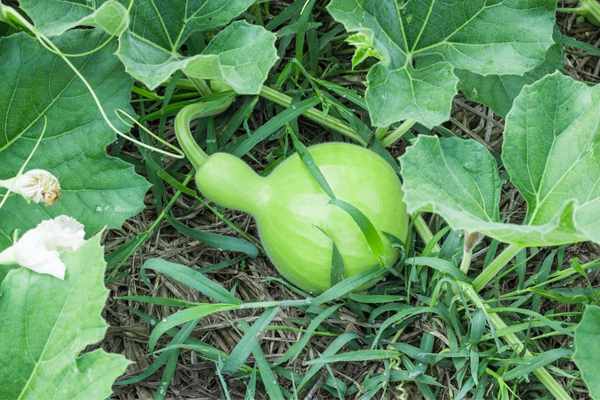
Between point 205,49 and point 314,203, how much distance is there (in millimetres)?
352

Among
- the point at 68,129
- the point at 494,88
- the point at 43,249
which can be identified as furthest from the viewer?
the point at 494,88

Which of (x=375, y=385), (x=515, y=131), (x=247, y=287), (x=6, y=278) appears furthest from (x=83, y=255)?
(x=515, y=131)

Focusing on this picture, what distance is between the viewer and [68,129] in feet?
5.86

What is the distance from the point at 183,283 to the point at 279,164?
31 cm

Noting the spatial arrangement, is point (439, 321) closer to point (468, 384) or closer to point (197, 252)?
point (468, 384)

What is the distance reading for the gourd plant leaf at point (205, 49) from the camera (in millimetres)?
1636

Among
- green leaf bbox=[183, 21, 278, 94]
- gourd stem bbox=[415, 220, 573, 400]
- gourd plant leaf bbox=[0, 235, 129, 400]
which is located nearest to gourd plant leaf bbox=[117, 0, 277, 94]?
green leaf bbox=[183, 21, 278, 94]

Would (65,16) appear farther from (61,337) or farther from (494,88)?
(494,88)

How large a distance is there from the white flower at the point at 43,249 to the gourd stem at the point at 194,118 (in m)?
0.38

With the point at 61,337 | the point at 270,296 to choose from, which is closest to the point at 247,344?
the point at 270,296

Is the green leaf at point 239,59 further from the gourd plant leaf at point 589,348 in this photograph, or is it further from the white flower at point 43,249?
the gourd plant leaf at point 589,348

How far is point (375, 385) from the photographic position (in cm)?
187

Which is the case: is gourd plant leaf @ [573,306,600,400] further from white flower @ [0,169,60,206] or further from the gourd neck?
white flower @ [0,169,60,206]

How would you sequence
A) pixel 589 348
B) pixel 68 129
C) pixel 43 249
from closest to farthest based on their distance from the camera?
pixel 43 249 → pixel 589 348 → pixel 68 129
